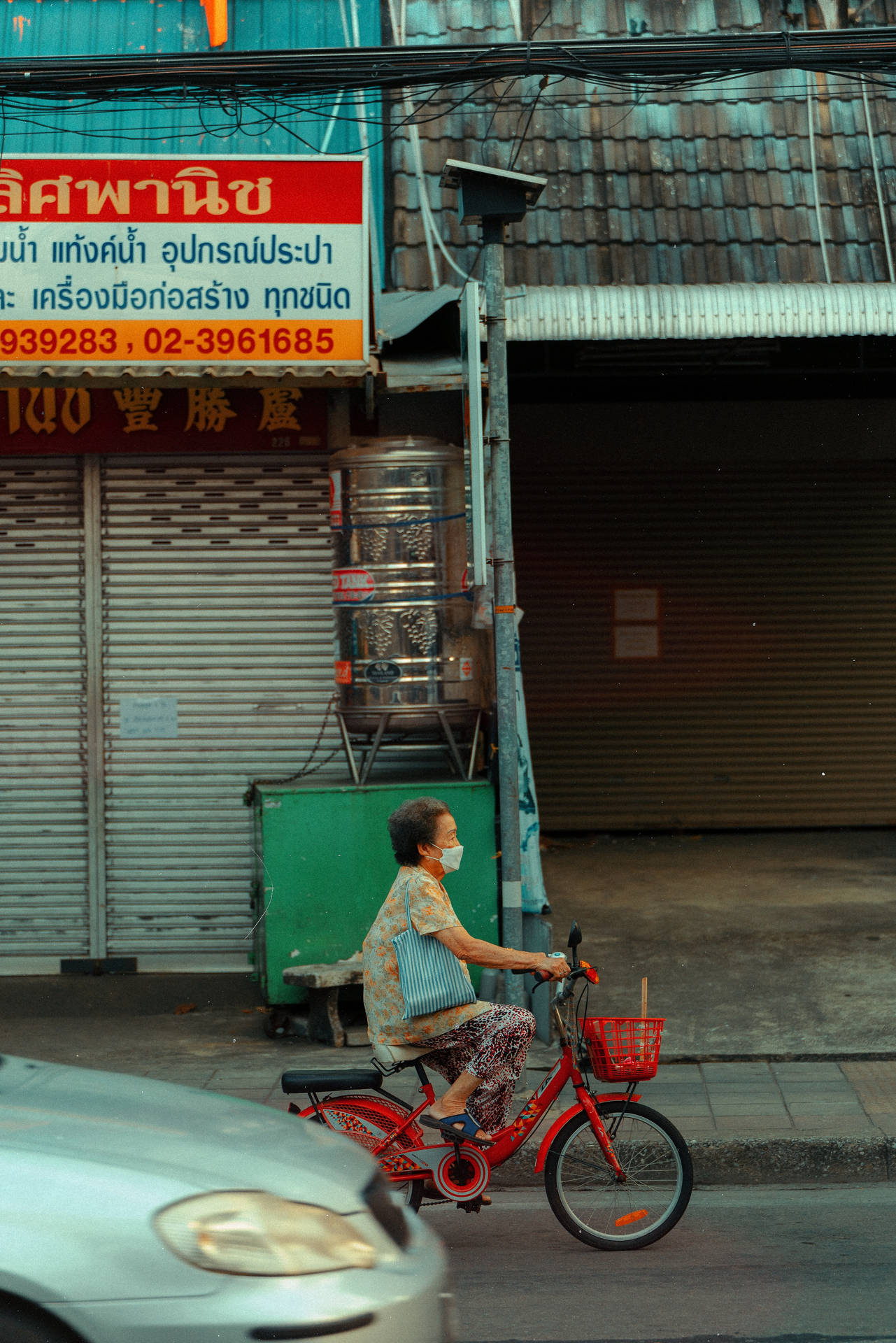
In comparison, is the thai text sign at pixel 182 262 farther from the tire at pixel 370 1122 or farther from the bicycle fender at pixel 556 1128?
the bicycle fender at pixel 556 1128

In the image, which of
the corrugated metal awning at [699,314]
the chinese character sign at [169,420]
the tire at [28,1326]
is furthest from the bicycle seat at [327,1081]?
the chinese character sign at [169,420]

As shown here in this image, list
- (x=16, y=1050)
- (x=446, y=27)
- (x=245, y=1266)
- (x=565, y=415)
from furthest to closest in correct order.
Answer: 1. (x=565, y=415)
2. (x=446, y=27)
3. (x=16, y=1050)
4. (x=245, y=1266)

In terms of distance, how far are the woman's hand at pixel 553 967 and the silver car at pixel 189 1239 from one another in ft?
4.72

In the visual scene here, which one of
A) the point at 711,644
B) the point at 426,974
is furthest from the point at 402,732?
the point at 711,644

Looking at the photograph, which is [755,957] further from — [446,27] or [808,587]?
[446,27]

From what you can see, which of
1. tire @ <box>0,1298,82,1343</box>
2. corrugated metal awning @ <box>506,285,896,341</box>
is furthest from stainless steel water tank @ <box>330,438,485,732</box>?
tire @ <box>0,1298,82,1343</box>

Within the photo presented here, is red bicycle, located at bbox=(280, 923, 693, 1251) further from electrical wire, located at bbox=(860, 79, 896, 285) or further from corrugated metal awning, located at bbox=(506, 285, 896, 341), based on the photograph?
electrical wire, located at bbox=(860, 79, 896, 285)

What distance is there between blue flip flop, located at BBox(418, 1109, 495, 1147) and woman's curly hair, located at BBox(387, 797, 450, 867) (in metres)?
0.90

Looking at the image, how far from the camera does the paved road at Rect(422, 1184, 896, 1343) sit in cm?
429

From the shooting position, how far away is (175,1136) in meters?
3.17

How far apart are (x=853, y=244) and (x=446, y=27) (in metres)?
3.07

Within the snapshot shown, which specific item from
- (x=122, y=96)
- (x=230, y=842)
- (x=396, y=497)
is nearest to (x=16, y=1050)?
(x=230, y=842)

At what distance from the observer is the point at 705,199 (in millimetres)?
8766

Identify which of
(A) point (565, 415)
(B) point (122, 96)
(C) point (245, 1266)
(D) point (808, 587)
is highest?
(B) point (122, 96)
